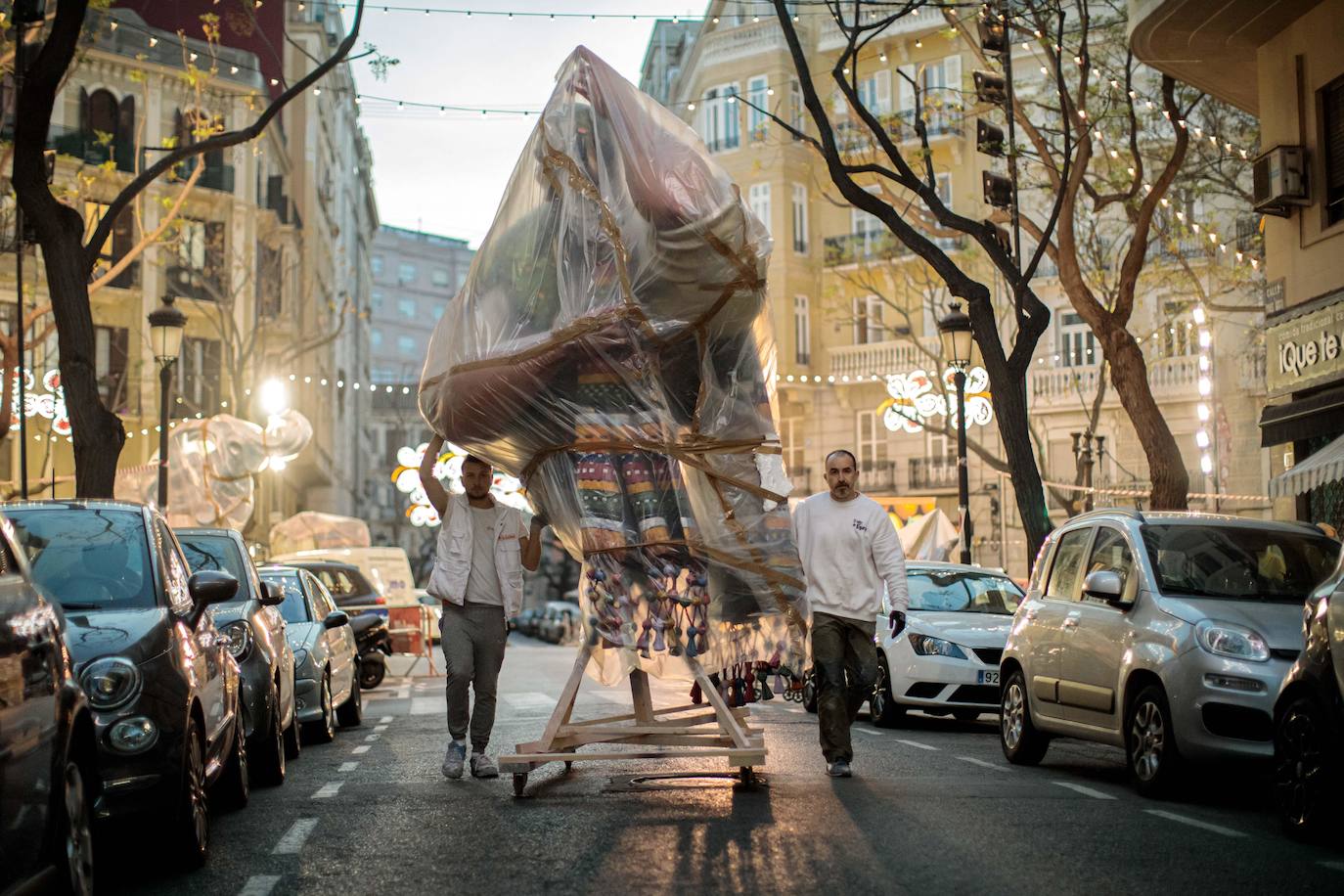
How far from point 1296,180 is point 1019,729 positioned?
28.6 ft

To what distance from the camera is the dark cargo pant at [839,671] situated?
1039 cm

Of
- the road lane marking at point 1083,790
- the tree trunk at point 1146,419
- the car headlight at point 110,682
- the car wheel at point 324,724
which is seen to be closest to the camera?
the car headlight at point 110,682

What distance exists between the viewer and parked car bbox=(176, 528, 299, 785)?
35.8ft

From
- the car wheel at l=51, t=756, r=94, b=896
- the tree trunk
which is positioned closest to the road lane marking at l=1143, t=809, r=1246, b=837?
the car wheel at l=51, t=756, r=94, b=896

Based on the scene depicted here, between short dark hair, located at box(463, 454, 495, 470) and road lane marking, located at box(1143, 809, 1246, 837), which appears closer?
road lane marking, located at box(1143, 809, 1246, 837)

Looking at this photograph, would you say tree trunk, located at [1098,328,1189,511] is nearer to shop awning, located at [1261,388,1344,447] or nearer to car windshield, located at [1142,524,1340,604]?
shop awning, located at [1261,388,1344,447]

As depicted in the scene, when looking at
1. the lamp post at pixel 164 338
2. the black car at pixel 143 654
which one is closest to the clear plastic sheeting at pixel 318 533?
the lamp post at pixel 164 338

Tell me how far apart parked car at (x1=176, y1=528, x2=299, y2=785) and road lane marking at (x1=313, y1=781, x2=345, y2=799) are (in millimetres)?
→ 404

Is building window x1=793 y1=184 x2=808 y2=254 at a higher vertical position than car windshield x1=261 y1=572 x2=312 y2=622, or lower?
higher

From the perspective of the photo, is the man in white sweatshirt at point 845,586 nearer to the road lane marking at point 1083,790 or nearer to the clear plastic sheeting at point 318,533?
the road lane marking at point 1083,790

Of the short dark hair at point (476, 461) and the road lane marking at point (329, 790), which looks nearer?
the road lane marking at point (329, 790)

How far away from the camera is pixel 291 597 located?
1583cm

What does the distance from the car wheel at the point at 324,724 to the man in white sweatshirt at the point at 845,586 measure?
5.37m

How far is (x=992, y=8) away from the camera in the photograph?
20.3 meters
